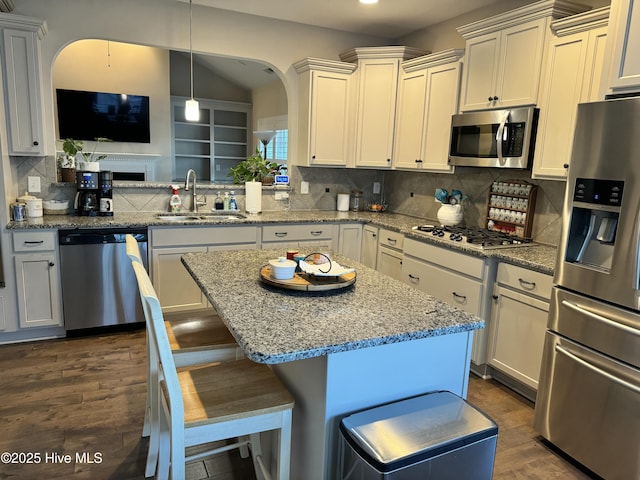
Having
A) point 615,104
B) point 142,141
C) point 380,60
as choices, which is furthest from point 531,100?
point 142,141

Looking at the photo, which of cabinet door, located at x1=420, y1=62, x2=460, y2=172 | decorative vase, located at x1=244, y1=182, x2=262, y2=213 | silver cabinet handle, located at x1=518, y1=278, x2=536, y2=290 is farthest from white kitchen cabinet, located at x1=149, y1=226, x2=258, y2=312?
silver cabinet handle, located at x1=518, y1=278, x2=536, y2=290

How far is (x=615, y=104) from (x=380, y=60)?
2.56 m

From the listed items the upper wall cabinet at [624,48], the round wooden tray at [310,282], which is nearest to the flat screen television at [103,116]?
the round wooden tray at [310,282]

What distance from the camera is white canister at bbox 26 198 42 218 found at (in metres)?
3.39

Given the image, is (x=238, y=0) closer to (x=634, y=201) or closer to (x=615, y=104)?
(x=615, y=104)

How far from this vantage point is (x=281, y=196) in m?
4.55

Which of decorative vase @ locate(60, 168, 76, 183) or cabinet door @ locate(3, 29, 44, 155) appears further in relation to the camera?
decorative vase @ locate(60, 168, 76, 183)

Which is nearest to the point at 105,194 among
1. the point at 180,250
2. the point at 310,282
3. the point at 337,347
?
the point at 180,250

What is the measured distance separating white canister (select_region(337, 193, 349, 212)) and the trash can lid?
3.29m

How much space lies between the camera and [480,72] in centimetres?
327

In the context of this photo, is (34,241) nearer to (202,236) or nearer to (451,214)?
(202,236)

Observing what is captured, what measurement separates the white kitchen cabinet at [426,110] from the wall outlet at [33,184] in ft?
10.1

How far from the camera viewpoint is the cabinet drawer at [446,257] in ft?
Result: 9.55

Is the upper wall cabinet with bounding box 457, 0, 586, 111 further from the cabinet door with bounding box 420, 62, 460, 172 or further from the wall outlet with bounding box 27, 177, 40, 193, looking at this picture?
the wall outlet with bounding box 27, 177, 40, 193
